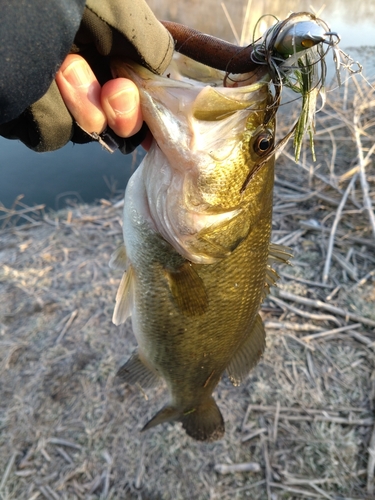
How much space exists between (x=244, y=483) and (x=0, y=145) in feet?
18.4

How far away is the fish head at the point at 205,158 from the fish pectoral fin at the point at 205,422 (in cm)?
112

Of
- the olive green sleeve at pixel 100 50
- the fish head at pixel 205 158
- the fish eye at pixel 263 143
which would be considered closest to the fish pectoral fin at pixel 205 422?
the fish head at pixel 205 158

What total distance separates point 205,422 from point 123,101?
5.89 feet

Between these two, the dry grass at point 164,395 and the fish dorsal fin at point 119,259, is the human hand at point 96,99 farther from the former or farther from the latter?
the dry grass at point 164,395

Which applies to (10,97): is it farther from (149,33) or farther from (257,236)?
(257,236)

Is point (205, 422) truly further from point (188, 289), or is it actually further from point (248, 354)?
point (188, 289)

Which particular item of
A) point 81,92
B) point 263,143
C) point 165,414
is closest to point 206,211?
point 263,143

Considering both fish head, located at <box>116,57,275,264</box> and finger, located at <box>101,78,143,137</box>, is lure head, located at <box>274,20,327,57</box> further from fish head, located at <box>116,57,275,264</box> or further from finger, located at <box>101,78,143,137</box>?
finger, located at <box>101,78,143,137</box>

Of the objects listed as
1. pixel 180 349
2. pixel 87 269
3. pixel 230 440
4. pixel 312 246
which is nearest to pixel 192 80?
pixel 180 349

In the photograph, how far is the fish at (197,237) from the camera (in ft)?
3.37

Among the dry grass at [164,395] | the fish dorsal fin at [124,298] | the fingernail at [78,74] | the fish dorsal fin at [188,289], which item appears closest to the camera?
the fingernail at [78,74]

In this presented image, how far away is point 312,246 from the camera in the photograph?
404 centimetres

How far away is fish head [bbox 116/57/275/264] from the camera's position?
1.00 metres

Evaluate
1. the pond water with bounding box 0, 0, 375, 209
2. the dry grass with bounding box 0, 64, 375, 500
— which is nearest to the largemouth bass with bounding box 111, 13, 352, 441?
the dry grass with bounding box 0, 64, 375, 500
